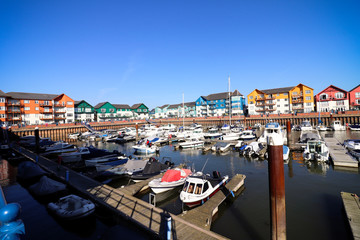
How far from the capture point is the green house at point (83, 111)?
97500 millimetres

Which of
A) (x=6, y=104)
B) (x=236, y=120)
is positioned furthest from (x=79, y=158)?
(x=236, y=120)

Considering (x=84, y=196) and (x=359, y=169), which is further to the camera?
(x=359, y=169)

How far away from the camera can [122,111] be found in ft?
390

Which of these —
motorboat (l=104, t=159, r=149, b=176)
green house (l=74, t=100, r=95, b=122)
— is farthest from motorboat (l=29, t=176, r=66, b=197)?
green house (l=74, t=100, r=95, b=122)

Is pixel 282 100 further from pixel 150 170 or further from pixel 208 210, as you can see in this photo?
pixel 208 210

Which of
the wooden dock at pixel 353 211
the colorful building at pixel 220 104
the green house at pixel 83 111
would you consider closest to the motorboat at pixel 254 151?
the wooden dock at pixel 353 211

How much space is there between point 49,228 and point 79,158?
20362mm

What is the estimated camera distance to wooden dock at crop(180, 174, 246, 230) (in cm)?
1183

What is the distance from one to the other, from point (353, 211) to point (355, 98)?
89347 millimetres

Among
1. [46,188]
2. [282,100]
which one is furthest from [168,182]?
[282,100]

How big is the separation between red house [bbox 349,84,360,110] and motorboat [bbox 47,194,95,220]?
100 metres

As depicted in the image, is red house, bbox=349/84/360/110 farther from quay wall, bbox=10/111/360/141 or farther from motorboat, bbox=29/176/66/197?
motorboat, bbox=29/176/66/197

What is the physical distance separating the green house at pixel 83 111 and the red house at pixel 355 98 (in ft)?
396

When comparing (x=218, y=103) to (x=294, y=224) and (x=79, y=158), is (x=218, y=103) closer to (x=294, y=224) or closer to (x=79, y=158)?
(x=79, y=158)
